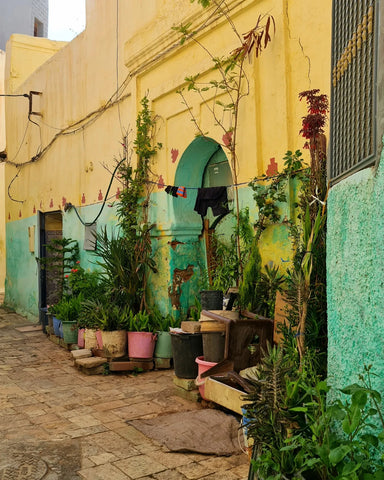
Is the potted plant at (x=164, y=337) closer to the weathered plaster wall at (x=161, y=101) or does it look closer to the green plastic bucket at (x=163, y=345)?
the green plastic bucket at (x=163, y=345)

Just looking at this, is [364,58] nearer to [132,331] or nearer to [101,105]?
[132,331]

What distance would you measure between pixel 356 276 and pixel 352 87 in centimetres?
100

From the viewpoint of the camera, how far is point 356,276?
249 cm

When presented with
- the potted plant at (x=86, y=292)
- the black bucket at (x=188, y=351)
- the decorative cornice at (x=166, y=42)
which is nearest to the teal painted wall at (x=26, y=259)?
the potted plant at (x=86, y=292)

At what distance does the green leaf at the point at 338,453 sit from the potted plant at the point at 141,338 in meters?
4.70

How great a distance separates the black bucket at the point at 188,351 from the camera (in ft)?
18.7

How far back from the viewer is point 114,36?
8828 mm

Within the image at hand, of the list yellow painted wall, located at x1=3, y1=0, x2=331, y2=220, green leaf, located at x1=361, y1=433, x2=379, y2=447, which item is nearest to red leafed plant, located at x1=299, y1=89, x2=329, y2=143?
yellow painted wall, located at x1=3, y1=0, x2=331, y2=220

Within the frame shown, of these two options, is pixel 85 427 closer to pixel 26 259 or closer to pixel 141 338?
pixel 141 338

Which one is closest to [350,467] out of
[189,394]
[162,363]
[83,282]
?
[189,394]

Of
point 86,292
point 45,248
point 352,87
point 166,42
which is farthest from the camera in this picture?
point 45,248

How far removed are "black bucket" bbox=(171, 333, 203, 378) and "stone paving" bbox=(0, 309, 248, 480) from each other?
30 cm

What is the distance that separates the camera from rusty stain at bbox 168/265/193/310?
23.4 ft

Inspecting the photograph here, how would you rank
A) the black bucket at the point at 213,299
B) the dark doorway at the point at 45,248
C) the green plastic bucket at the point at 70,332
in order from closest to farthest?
the black bucket at the point at 213,299
the green plastic bucket at the point at 70,332
the dark doorway at the point at 45,248
